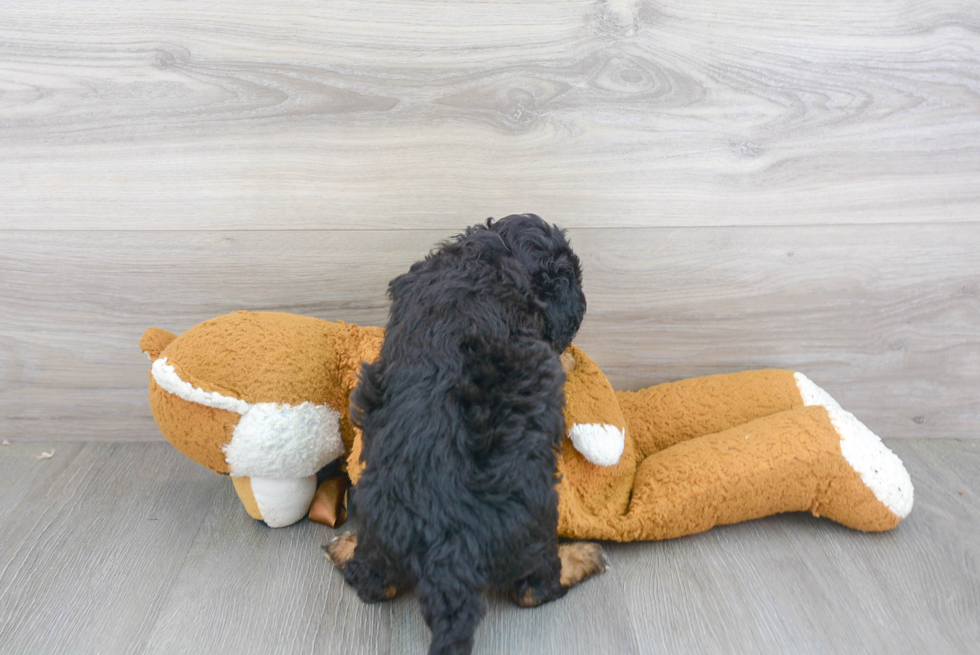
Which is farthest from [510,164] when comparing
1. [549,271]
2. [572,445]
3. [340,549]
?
[340,549]

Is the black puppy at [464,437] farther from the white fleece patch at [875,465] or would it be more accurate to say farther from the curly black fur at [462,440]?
the white fleece patch at [875,465]

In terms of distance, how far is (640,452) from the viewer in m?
1.31

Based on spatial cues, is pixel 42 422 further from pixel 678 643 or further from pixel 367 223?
pixel 678 643

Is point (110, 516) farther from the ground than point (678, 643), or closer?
closer

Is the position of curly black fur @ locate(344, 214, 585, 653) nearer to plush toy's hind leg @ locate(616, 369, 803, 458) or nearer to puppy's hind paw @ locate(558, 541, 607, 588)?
puppy's hind paw @ locate(558, 541, 607, 588)

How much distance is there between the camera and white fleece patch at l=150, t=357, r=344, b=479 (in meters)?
1.05

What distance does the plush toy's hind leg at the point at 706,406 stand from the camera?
1279 mm

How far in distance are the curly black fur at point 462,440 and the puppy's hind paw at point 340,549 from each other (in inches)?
4.6

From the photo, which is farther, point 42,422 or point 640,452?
point 42,422

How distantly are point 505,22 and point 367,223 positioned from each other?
0.49 metres

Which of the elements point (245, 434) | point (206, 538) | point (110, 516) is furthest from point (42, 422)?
point (245, 434)

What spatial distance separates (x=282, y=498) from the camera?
1153mm

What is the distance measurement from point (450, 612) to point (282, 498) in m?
0.48

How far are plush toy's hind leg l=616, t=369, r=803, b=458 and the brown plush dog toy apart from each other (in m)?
0.10
